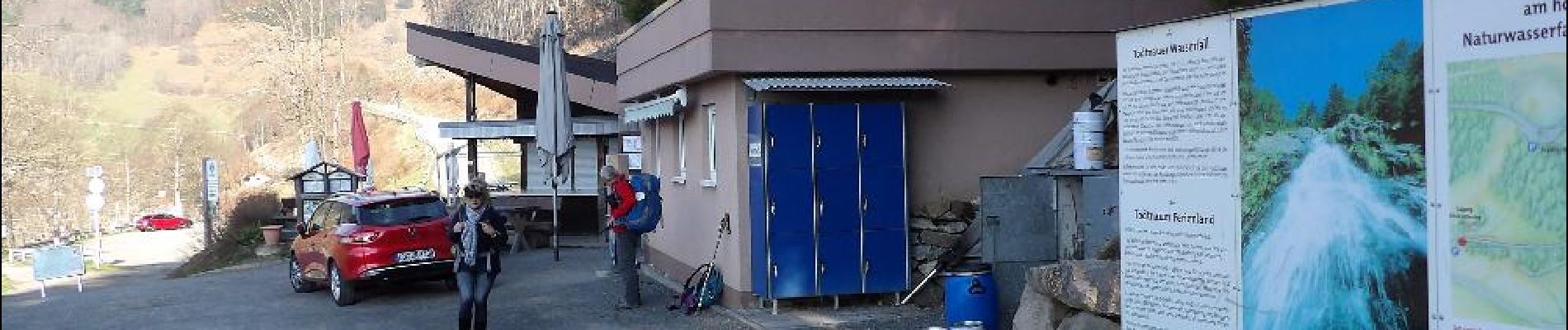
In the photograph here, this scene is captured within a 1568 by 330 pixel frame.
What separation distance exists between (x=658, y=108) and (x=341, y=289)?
12.7 feet

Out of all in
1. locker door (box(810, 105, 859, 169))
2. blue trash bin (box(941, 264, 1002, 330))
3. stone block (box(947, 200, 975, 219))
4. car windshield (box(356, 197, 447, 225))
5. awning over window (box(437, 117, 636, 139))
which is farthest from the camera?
awning over window (box(437, 117, 636, 139))

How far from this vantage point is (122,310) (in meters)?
16.2

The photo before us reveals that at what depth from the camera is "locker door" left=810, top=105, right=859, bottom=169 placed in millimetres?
12070

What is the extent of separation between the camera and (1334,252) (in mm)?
5277

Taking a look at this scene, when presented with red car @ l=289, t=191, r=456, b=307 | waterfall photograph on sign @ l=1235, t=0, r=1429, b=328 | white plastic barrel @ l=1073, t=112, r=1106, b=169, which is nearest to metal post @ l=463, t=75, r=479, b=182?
red car @ l=289, t=191, r=456, b=307

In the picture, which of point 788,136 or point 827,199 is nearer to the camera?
point 788,136

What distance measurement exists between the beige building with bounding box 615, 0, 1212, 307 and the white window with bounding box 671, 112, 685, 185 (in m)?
1.57

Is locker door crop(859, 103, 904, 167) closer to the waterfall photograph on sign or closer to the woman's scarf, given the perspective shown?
the woman's scarf

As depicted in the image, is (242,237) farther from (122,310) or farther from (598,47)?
(598,47)

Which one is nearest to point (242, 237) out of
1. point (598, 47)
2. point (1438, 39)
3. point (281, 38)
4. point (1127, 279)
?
point (1127, 279)

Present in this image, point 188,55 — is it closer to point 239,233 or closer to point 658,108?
point 239,233

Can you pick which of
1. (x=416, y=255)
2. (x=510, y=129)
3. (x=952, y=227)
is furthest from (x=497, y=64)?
(x=952, y=227)

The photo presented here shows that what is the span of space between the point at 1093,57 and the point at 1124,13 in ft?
2.16

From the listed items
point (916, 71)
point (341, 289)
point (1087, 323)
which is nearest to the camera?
point (1087, 323)
